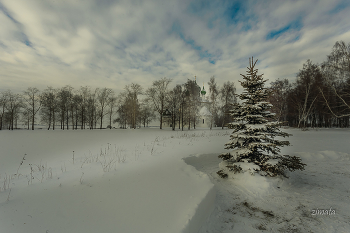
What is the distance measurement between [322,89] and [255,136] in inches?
620

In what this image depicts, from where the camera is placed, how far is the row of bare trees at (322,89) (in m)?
12.8

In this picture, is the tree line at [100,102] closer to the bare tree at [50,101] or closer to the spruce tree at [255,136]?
the bare tree at [50,101]

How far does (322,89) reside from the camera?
46.7 ft

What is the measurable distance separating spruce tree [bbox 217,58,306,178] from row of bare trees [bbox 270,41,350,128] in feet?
1.75

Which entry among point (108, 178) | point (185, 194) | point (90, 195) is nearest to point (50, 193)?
point (90, 195)

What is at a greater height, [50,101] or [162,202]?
[50,101]

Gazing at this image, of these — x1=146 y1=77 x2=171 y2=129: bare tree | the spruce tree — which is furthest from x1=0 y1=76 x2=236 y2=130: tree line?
the spruce tree

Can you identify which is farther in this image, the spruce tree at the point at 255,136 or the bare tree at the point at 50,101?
the bare tree at the point at 50,101

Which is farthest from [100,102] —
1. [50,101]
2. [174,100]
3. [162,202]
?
[162,202]

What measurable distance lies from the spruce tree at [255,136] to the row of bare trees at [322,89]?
53 cm

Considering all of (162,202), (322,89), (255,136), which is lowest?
(162,202)

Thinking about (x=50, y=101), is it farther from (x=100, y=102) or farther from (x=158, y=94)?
(x=158, y=94)

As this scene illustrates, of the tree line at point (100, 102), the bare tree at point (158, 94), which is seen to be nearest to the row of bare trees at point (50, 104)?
the tree line at point (100, 102)

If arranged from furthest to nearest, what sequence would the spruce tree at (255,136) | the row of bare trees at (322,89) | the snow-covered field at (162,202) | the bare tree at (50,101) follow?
the bare tree at (50,101)
the row of bare trees at (322,89)
the spruce tree at (255,136)
the snow-covered field at (162,202)
